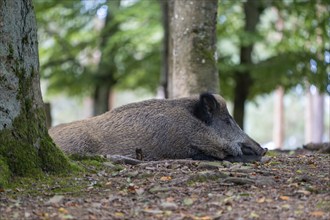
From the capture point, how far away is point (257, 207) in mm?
5137

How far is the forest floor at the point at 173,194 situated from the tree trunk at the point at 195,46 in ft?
11.6

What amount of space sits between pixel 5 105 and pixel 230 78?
12429 mm

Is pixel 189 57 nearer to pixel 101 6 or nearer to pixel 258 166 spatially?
pixel 258 166

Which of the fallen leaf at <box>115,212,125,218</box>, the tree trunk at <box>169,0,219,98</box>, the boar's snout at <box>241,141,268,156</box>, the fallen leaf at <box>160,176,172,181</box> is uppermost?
the tree trunk at <box>169,0,219,98</box>

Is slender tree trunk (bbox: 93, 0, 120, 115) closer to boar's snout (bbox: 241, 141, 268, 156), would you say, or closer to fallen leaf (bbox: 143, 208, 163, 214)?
boar's snout (bbox: 241, 141, 268, 156)

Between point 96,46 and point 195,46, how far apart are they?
11.3m

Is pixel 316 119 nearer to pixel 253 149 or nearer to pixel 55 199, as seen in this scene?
pixel 253 149

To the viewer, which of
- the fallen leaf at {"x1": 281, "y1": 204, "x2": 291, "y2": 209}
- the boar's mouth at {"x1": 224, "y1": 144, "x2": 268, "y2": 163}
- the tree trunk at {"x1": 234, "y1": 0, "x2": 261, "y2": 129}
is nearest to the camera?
the fallen leaf at {"x1": 281, "y1": 204, "x2": 291, "y2": 209}

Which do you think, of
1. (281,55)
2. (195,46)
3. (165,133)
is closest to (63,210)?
(165,133)

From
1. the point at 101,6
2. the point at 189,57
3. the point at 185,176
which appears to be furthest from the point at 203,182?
the point at 101,6

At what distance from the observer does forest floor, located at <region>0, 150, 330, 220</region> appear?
5.00 m

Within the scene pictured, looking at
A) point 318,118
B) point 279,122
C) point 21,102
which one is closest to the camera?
point 21,102

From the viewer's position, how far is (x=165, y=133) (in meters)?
8.77

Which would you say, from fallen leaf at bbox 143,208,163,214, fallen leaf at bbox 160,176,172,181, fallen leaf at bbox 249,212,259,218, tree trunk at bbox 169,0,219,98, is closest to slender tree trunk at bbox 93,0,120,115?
tree trunk at bbox 169,0,219,98
